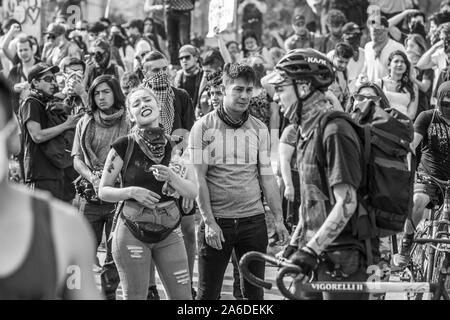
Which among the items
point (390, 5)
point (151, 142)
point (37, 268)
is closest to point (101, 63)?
point (390, 5)

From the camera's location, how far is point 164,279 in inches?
283

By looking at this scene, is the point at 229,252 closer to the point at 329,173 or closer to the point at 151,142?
the point at 151,142

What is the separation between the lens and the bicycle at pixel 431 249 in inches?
328

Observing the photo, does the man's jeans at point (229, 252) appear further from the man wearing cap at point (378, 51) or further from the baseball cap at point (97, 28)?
the baseball cap at point (97, 28)

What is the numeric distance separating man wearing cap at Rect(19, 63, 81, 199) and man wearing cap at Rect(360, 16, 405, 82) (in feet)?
16.6

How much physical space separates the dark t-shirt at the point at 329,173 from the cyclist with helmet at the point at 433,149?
364 cm

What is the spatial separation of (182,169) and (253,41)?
31.9 feet

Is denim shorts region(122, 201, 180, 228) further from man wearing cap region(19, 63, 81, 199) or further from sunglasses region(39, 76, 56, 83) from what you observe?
sunglasses region(39, 76, 56, 83)

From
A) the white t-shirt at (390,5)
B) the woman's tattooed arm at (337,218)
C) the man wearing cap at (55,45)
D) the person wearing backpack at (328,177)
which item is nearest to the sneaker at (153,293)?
the person wearing backpack at (328,177)

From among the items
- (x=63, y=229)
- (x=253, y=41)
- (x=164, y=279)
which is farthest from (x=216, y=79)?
(x=253, y=41)

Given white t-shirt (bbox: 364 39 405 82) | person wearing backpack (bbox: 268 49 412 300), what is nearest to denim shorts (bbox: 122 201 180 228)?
person wearing backpack (bbox: 268 49 412 300)

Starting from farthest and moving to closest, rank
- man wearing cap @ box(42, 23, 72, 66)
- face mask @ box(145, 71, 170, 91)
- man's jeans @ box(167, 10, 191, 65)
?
man's jeans @ box(167, 10, 191, 65) < man wearing cap @ box(42, 23, 72, 66) < face mask @ box(145, 71, 170, 91)

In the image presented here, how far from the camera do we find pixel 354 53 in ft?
47.2

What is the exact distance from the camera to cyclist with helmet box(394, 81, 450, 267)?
936 centimetres
